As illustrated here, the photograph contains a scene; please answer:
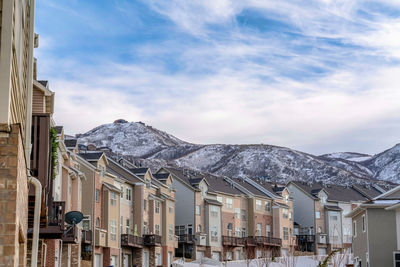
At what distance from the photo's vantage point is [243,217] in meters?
93.1

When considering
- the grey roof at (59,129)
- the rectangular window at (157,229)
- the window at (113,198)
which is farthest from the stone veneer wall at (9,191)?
the rectangular window at (157,229)

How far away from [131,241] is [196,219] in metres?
19.0

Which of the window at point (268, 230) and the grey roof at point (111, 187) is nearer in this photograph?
the grey roof at point (111, 187)

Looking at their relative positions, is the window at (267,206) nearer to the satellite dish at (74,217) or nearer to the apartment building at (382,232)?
the apartment building at (382,232)

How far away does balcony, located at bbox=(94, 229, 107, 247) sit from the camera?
5640 centimetres

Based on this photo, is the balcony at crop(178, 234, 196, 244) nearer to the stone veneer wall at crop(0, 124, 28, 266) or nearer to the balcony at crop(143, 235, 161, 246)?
the balcony at crop(143, 235, 161, 246)

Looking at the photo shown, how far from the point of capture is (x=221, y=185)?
307 feet

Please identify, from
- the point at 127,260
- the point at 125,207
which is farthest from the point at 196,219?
the point at 125,207

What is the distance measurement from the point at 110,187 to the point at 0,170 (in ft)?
171

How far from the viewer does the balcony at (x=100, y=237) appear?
56.4 meters

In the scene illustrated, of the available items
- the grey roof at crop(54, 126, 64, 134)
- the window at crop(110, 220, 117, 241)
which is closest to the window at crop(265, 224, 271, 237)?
the window at crop(110, 220, 117, 241)

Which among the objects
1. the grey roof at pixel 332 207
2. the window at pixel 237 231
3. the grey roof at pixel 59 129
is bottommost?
the window at pixel 237 231

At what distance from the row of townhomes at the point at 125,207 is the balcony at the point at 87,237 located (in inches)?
3.7

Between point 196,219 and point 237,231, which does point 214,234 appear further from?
point 237,231
